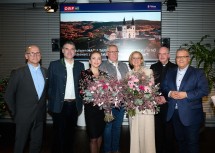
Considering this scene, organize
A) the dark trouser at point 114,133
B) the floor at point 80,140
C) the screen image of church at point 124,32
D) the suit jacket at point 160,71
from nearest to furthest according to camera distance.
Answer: the dark trouser at point 114,133
the suit jacket at point 160,71
the floor at point 80,140
the screen image of church at point 124,32

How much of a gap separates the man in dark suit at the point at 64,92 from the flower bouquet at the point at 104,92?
0.54 meters

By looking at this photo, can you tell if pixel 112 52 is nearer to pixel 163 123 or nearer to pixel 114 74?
pixel 114 74

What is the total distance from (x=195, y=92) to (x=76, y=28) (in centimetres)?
360

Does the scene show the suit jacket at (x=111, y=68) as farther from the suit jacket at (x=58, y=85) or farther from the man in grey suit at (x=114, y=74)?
the suit jacket at (x=58, y=85)

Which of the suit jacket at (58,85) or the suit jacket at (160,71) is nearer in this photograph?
the suit jacket at (58,85)

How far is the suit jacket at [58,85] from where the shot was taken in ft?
11.4

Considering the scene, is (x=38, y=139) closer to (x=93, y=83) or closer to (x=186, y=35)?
(x=93, y=83)

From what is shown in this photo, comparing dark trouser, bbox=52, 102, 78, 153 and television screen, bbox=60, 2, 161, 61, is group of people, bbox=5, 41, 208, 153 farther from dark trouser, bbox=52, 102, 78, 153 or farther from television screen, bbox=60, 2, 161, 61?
television screen, bbox=60, 2, 161, 61

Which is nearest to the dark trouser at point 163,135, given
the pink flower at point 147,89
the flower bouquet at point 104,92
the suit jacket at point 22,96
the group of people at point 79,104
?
the group of people at point 79,104

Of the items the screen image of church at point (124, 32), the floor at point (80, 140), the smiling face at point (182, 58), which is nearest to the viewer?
the smiling face at point (182, 58)

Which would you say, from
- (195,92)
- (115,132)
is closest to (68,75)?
(115,132)

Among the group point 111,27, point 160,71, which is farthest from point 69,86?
point 111,27

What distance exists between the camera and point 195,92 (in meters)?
3.12

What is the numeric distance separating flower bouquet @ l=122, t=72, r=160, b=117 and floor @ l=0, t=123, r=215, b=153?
5.94 ft
